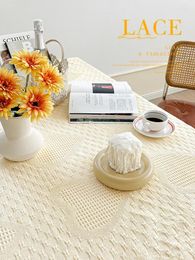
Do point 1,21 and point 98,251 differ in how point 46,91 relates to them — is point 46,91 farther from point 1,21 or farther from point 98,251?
point 1,21

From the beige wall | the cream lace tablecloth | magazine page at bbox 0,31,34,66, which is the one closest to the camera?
the cream lace tablecloth

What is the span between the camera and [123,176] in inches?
33.7

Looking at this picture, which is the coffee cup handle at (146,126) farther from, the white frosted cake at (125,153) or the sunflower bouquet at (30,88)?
the sunflower bouquet at (30,88)

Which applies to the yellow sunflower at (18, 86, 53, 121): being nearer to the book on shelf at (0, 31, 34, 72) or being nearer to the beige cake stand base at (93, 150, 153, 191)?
the beige cake stand base at (93, 150, 153, 191)

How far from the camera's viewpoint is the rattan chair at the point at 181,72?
5.74 feet

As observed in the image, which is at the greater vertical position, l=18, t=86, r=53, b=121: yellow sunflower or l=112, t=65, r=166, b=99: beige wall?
l=18, t=86, r=53, b=121: yellow sunflower

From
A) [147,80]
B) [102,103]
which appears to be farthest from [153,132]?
[147,80]

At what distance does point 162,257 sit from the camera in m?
0.69

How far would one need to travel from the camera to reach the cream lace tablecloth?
0.71m

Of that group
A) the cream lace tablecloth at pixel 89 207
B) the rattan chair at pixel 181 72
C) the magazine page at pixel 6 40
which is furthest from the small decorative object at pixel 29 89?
the rattan chair at pixel 181 72

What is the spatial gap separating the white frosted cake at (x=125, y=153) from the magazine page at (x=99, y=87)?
46 cm

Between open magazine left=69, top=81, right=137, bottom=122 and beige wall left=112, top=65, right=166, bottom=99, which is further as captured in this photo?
beige wall left=112, top=65, right=166, bottom=99

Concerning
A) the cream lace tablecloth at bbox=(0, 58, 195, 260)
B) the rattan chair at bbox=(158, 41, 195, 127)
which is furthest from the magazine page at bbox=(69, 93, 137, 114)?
the rattan chair at bbox=(158, 41, 195, 127)

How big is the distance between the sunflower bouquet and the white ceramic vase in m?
0.08
